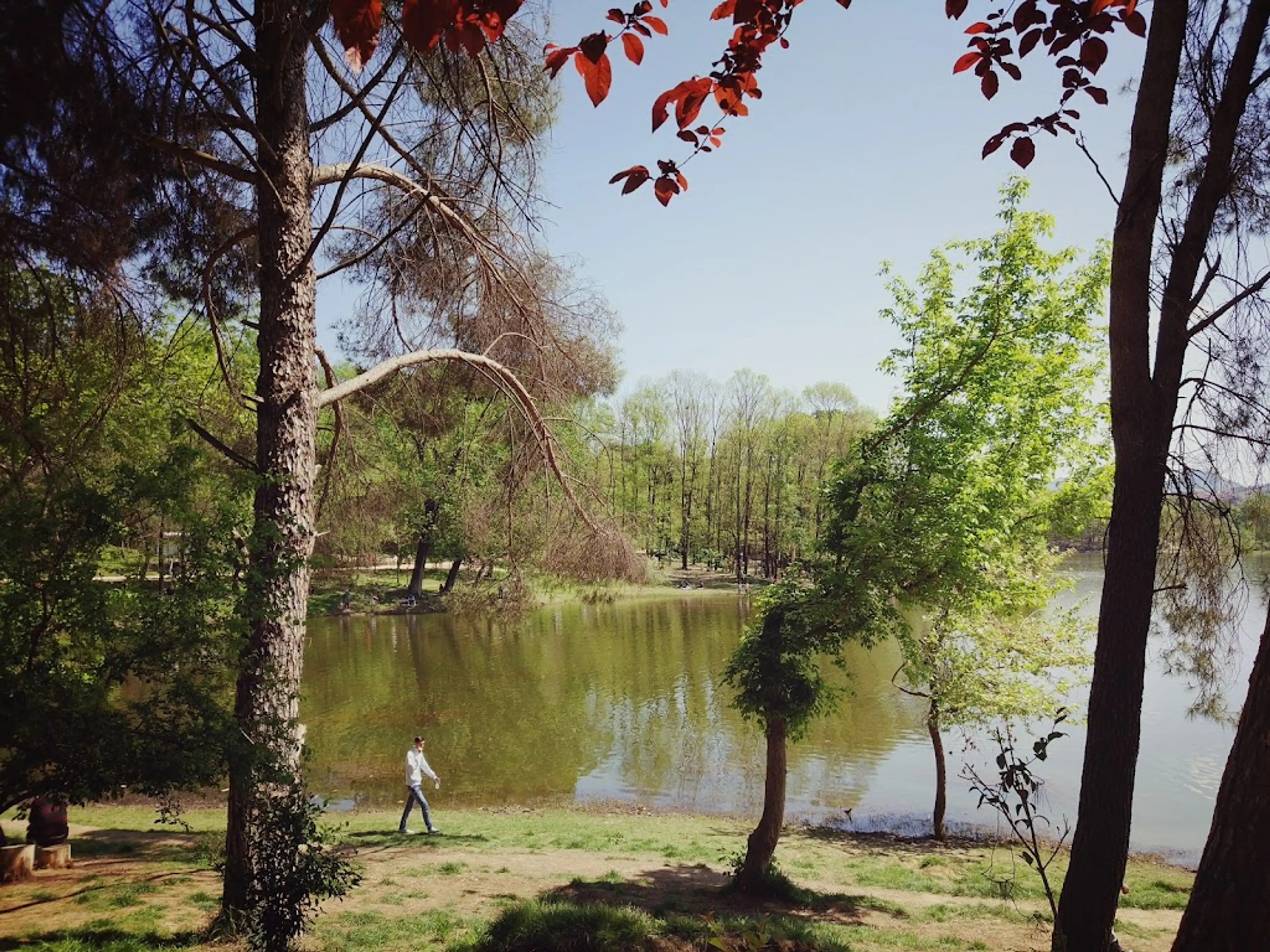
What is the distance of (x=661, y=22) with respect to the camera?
2.13 meters

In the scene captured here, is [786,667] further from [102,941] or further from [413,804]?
[102,941]

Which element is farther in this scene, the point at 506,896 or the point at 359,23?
the point at 506,896

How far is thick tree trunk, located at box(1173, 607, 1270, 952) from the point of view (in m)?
2.40

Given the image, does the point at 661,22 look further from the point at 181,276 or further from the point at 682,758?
the point at 682,758

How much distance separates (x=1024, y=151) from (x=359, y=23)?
2496 mm

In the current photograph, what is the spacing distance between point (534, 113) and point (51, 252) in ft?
13.7

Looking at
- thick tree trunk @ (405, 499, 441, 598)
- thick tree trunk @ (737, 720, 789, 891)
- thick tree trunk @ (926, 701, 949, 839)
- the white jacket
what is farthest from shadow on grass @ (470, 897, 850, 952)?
thick tree trunk @ (405, 499, 441, 598)

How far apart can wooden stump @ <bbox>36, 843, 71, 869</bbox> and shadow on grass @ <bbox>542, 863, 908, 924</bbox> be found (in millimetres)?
5134

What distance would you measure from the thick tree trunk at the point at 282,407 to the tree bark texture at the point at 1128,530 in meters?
5.11

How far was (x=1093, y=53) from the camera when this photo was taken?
8.58ft

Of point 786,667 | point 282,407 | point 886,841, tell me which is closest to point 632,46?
point 282,407

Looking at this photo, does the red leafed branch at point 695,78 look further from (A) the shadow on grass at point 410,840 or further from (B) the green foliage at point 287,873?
(A) the shadow on grass at point 410,840

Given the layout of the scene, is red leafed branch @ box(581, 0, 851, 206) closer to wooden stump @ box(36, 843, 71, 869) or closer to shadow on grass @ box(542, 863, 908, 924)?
shadow on grass @ box(542, 863, 908, 924)

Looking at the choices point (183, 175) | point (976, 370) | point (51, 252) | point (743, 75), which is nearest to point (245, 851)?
point (51, 252)
